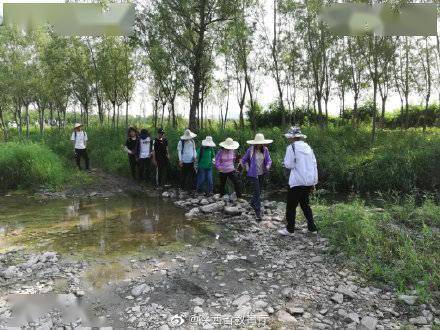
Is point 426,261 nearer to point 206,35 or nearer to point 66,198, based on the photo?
point 66,198

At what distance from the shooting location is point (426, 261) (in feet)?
19.4

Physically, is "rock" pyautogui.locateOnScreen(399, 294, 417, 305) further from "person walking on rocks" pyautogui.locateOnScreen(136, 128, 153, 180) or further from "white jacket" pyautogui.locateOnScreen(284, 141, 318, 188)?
"person walking on rocks" pyautogui.locateOnScreen(136, 128, 153, 180)

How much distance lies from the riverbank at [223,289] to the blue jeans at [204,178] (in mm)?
4443

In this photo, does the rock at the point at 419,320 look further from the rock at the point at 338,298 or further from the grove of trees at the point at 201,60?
the grove of trees at the point at 201,60

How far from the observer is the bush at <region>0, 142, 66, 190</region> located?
13.9 m

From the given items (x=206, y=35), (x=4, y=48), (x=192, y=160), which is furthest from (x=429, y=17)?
(x=4, y=48)

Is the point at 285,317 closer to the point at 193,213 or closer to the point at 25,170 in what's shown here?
the point at 193,213

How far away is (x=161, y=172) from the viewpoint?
14.1m

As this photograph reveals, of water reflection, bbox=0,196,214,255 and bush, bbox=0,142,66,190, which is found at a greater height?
bush, bbox=0,142,66,190

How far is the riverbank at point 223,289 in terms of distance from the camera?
4746 millimetres

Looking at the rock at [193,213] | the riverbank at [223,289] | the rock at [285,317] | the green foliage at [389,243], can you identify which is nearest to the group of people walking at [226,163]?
the green foliage at [389,243]

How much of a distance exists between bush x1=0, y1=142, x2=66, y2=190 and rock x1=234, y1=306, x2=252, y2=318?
10814mm

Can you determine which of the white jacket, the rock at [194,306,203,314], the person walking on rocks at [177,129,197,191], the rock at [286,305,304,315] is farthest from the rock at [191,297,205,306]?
the person walking on rocks at [177,129,197,191]

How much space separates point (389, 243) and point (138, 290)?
14.6 feet
